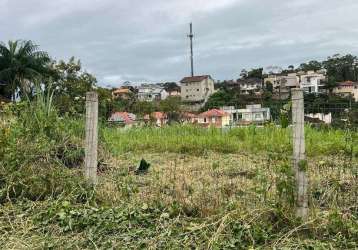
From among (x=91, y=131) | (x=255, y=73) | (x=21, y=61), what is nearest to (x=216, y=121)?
(x=91, y=131)

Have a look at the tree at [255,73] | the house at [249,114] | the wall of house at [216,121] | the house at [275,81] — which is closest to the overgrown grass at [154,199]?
the house at [249,114]

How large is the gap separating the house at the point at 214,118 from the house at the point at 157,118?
29.8 inches

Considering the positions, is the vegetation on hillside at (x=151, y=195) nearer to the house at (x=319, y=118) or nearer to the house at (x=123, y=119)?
the house at (x=319, y=118)

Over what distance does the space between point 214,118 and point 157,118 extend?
3.87 feet

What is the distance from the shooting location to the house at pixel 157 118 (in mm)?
10344

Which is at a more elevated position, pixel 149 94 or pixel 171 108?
pixel 149 94

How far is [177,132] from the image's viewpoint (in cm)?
1001

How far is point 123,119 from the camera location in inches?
370

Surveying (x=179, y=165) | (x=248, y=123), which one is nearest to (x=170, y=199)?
(x=179, y=165)

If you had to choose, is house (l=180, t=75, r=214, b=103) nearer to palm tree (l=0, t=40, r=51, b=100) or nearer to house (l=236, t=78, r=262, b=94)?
house (l=236, t=78, r=262, b=94)

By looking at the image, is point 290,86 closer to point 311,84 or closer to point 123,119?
point 311,84

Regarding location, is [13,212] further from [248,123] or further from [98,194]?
[248,123]

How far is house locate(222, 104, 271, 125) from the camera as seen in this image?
8461 millimetres

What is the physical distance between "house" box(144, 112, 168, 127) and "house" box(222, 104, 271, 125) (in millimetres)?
1507
